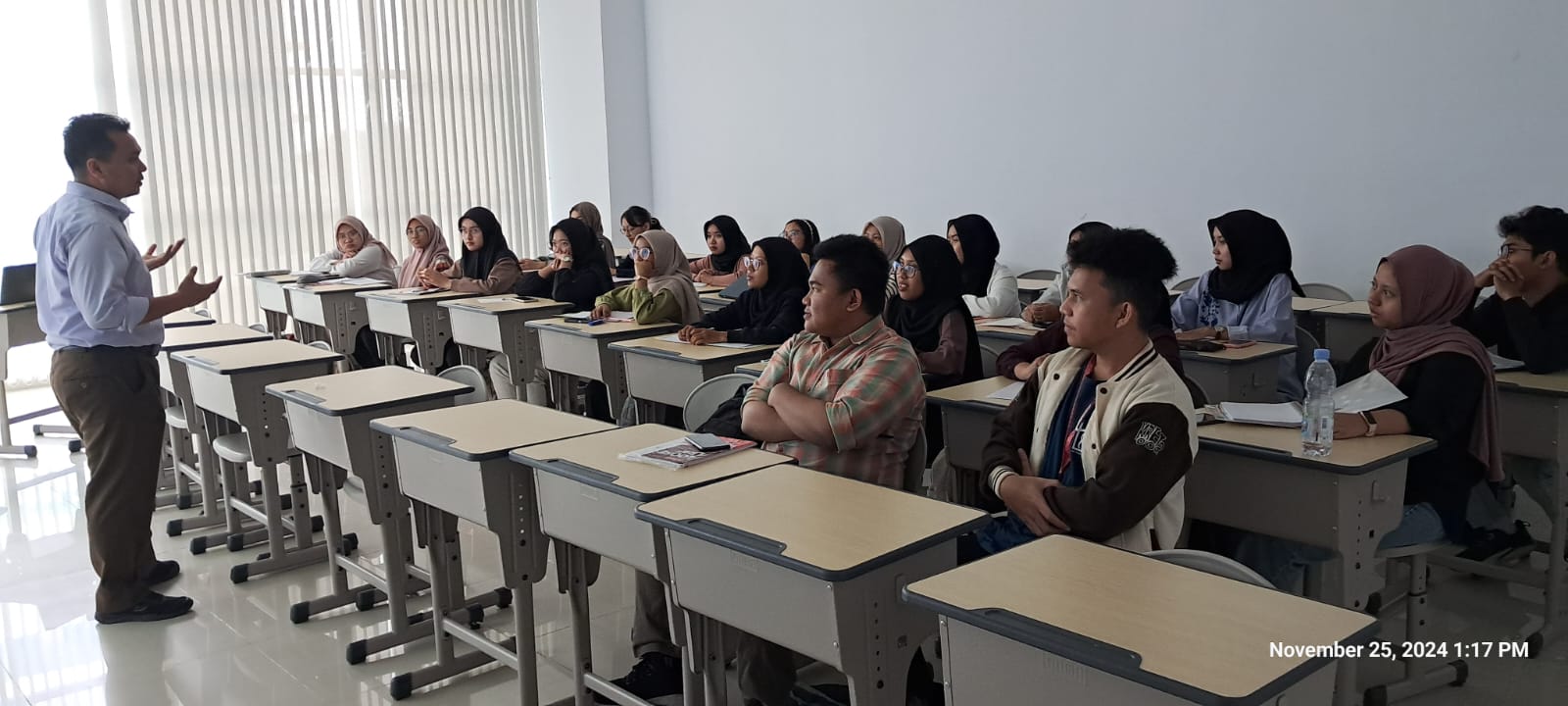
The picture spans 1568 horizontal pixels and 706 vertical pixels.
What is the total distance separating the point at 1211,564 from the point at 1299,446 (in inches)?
34.1

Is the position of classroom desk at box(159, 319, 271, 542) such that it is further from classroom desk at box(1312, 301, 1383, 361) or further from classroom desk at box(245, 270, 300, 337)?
classroom desk at box(1312, 301, 1383, 361)

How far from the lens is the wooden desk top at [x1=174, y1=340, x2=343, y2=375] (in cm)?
345

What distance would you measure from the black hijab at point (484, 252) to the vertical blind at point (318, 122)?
2.75 m

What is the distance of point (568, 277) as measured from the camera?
5719 millimetres

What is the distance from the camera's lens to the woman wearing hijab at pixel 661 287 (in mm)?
4844

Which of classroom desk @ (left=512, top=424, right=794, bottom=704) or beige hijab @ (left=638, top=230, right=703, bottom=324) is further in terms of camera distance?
beige hijab @ (left=638, top=230, right=703, bottom=324)

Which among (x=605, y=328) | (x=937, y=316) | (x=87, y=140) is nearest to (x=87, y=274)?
(x=87, y=140)

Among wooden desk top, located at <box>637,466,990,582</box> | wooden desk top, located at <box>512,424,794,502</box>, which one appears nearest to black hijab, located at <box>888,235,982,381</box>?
wooden desk top, located at <box>512,424,794,502</box>

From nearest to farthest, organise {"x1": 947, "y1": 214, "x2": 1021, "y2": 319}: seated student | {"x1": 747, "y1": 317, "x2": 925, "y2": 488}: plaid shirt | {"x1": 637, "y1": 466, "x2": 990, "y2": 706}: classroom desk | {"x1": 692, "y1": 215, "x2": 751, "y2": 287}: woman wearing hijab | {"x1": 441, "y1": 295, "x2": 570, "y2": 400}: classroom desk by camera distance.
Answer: {"x1": 637, "y1": 466, "x2": 990, "y2": 706}: classroom desk
{"x1": 747, "y1": 317, "x2": 925, "y2": 488}: plaid shirt
{"x1": 441, "y1": 295, "x2": 570, "y2": 400}: classroom desk
{"x1": 947, "y1": 214, "x2": 1021, "y2": 319}: seated student
{"x1": 692, "y1": 215, "x2": 751, "y2": 287}: woman wearing hijab

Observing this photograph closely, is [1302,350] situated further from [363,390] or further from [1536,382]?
[363,390]

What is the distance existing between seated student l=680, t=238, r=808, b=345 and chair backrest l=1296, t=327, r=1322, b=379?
1.89m

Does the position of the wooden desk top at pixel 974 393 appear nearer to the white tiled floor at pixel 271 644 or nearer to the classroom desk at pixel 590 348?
the white tiled floor at pixel 271 644

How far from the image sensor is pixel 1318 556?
2408 millimetres

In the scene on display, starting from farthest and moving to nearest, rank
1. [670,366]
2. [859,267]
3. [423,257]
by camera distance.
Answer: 1. [423,257]
2. [670,366]
3. [859,267]
